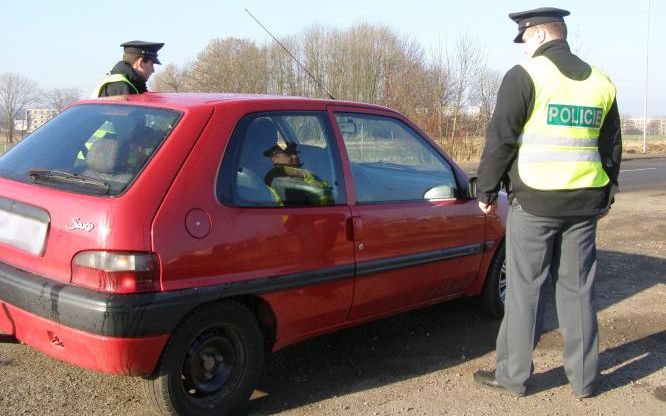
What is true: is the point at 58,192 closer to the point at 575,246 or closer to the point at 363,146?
the point at 363,146

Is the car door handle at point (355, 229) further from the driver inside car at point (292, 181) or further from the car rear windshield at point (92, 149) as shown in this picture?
the car rear windshield at point (92, 149)

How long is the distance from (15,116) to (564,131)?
157ft

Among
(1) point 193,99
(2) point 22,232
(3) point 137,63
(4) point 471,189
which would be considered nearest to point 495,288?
(4) point 471,189

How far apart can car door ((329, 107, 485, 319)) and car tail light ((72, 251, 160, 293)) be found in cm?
130

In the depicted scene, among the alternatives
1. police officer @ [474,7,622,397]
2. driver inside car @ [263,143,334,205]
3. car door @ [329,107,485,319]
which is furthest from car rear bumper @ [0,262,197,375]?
police officer @ [474,7,622,397]

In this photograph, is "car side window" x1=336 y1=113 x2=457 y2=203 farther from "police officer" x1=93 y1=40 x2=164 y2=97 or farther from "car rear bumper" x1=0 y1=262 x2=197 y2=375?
"police officer" x1=93 y1=40 x2=164 y2=97

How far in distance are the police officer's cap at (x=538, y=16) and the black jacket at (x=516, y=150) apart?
0.13m

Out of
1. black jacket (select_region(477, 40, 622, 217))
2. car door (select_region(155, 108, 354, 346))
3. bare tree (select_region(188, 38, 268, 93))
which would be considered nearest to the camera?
car door (select_region(155, 108, 354, 346))

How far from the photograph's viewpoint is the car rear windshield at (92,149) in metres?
3.23

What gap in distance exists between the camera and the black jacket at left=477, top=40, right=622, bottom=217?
352cm

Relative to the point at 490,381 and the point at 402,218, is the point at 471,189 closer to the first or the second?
the point at 402,218

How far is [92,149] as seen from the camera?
3492 millimetres

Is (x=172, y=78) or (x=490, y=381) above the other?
(x=172, y=78)

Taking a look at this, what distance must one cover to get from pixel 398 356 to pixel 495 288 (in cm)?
109
